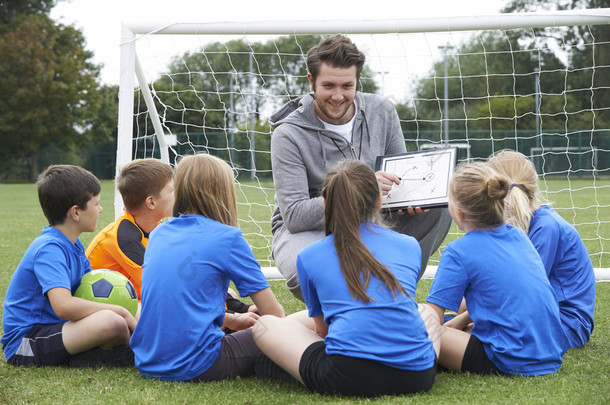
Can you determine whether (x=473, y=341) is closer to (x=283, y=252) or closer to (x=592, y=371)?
(x=592, y=371)

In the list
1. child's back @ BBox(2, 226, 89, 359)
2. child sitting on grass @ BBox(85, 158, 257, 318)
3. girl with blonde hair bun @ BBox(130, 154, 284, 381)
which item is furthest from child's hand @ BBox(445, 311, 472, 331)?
child's back @ BBox(2, 226, 89, 359)

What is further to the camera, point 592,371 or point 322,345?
point 592,371

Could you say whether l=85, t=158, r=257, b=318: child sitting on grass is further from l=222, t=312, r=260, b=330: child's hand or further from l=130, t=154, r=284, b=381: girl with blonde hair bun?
l=130, t=154, r=284, b=381: girl with blonde hair bun

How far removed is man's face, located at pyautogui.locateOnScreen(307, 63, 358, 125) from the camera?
3555 millimetres

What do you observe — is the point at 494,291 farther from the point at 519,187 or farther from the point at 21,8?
the point at 21,8

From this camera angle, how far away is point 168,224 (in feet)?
8.77

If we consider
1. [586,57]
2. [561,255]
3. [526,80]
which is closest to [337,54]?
[561,255]

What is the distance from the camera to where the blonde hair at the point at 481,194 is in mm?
2619

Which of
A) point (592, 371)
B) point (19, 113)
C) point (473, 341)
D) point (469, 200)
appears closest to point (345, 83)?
point (469, 200)

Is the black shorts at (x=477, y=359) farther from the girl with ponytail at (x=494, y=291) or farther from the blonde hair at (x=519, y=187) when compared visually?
the blonde hair at (x=519, y=187)

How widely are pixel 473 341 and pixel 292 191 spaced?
138 centimetres

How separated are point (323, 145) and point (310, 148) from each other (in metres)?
0.08

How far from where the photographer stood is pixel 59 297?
2723mm

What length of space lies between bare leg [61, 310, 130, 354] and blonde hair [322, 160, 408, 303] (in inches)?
40.8
